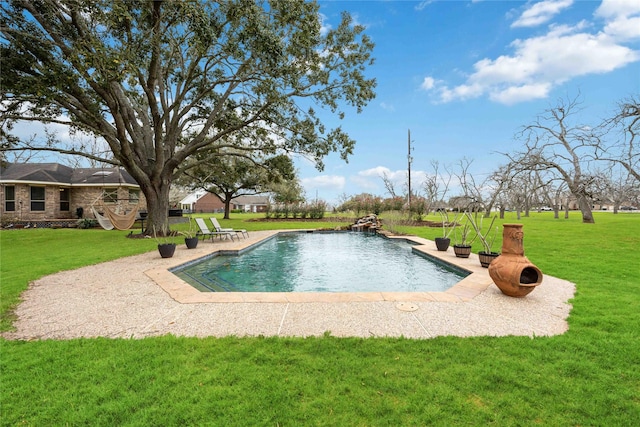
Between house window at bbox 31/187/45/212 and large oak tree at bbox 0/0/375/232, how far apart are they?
27.1 ft

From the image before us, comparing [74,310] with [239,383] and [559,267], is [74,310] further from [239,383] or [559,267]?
[559,267]

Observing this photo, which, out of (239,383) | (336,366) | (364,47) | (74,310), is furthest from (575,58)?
(74,310)

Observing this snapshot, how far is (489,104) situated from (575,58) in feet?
16.7

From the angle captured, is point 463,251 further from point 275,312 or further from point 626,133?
point 626,133

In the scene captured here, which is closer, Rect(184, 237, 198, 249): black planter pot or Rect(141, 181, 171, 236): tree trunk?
Rect(184, 237, 198, 249): black planter pot

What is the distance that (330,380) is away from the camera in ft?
8.18

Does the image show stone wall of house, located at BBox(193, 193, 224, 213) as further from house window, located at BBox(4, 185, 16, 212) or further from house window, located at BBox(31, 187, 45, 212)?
house window, located at BBox(4, 185, 16, 212)

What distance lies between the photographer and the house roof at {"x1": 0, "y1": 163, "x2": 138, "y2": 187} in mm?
18748

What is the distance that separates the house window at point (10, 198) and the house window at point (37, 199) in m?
0.84

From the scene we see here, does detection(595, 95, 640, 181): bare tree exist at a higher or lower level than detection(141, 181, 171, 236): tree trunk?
higher

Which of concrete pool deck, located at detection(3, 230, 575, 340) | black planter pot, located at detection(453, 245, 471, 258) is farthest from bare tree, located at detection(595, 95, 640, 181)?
concrete pool deck, located at detection(3, 230, 575, 340)

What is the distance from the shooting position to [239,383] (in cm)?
245

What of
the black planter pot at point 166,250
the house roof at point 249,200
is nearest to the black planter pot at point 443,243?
the black planter pot at point 166,250

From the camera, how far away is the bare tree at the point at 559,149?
Answer: 19366 millimetres
